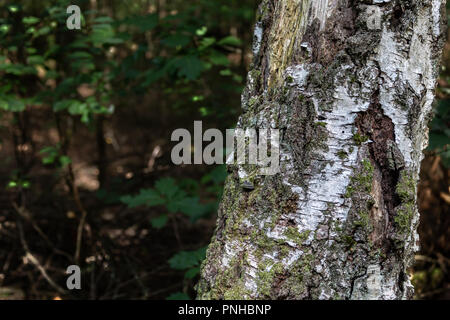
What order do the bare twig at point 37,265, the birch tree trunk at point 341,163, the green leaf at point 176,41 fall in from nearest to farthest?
the birch tree trunk at point 341,163 → the green leaf at point 176,41 → the bare twig at point 37,265

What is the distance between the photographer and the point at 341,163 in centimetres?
116

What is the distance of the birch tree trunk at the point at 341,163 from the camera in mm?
1149

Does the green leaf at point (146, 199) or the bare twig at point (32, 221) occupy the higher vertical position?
the green leaf at point (146, 199)

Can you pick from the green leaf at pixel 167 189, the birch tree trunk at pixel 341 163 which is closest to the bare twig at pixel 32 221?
the green leaf at pixel 167 189

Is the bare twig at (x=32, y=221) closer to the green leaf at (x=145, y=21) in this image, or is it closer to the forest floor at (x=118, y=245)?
the forest floor at (x=118, y=245)

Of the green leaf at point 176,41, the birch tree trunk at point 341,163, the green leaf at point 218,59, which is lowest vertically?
the birch tree trunk at point 341,163

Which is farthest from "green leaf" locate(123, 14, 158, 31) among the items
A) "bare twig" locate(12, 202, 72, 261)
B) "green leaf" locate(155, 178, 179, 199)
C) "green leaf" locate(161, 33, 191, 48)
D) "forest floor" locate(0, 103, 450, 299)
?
"bare twig" locate(12, 202, 72, 261)

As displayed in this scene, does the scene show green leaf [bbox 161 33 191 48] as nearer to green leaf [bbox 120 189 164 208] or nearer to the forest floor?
green leaf [bbox 120 189 164 208]

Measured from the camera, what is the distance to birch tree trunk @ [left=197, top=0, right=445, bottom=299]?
3.77 ft

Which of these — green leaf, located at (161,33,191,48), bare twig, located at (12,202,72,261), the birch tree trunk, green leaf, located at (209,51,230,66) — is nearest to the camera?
the birch tree trunk

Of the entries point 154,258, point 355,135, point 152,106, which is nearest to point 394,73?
point 355,135

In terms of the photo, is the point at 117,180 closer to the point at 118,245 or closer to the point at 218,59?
the point at 118,245

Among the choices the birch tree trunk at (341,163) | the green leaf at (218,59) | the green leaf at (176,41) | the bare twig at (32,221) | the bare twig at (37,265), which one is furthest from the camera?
the bare twig at (32,221)

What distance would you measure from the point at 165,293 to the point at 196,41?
203cm
